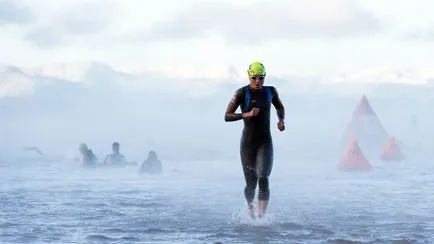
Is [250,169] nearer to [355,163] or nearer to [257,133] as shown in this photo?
[257,133]

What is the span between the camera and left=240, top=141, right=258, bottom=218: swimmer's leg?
1059 centimetres

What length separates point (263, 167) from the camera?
10.5 m

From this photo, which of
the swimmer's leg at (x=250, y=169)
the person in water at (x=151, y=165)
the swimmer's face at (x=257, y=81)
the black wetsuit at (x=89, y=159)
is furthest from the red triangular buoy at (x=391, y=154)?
the swimmer's face at (x=257, y=81)

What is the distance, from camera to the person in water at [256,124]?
10.1 meters

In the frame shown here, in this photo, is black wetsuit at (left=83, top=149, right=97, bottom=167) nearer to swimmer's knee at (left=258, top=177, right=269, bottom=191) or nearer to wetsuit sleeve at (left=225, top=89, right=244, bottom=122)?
swimmer's knee at (left=258, top=177, right=269, bottom=191)

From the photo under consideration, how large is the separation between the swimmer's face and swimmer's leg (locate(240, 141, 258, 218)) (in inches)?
32.8

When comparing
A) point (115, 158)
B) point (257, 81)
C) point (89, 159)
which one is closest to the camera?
point (257, 81)

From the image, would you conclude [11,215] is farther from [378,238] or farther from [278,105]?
[378,238]

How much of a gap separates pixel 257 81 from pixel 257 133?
73 centimetres

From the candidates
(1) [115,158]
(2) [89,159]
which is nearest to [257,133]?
(1) [115,158]

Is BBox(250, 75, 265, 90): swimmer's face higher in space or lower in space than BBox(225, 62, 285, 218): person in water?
higher

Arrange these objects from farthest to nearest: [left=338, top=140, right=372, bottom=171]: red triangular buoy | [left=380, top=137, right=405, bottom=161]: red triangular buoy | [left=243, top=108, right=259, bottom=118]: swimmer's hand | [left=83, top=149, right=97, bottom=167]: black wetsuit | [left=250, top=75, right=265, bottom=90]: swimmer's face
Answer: [left=380, top=137, right=405, bottom=161]: red triangular buoy < [left=83, top=149, right=97, bottom=167]: black wetsuit < [left=338, top=140, right=372, bottom=171]: red triangular buoy < [left=250, top=75, right=265, bottom=90]: swimmer's face < [left=243, top=108, right=259, bottom=118]: swimmer's hand

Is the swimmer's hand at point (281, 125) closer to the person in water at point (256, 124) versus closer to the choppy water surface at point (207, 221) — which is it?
the person in water at point (256, 124)

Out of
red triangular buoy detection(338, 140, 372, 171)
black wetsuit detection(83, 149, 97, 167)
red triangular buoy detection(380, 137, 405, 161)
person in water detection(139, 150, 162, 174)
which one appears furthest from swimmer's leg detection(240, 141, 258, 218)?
red triangular buoy detection(380, 137, 405, 161)
